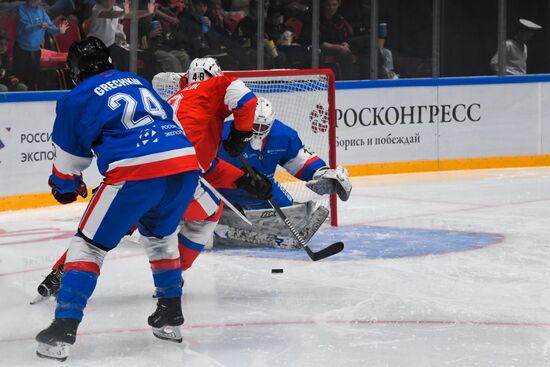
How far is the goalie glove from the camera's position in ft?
17.8

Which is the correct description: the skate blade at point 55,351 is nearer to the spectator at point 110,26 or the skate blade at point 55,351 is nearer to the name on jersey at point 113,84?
the name on jersey at point 113,84

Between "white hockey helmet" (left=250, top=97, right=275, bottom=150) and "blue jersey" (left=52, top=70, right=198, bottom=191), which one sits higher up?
"blue jersey" (left=52, top=70, right=198, bottom=191)

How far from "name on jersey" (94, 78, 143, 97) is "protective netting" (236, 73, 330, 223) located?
301 centimetres

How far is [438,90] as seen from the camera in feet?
29.6

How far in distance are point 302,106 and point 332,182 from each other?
130 centimetres

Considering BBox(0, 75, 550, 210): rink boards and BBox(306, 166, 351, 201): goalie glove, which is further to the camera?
BBox(0, 75, 550, 210): rink boards

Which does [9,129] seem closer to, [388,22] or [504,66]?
[388,22]

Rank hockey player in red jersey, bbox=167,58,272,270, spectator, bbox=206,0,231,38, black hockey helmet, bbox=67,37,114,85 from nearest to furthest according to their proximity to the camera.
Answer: black hockey helmet, bbox=67,37,114,85 → hockey player in red jersey, bbox=167,58,272,270 → spectator, bbox=206,0,231,38

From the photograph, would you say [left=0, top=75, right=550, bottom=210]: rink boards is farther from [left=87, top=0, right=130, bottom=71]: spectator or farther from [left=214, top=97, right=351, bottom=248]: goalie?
[left=214, top=97, right=351, bottom=248]: goalie

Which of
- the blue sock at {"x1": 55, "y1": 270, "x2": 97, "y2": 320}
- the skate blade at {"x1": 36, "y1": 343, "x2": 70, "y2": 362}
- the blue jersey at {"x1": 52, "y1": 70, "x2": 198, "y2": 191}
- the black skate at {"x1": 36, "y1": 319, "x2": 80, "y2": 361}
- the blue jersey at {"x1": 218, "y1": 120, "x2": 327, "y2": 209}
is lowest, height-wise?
the skate blade at {"x1": 36, "y1": 343, "x2": 70, "y2": 362}

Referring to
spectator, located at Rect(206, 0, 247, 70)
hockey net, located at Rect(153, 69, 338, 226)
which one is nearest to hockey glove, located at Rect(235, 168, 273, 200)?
hockey net, located at Rect(153, 69, 338, 226)

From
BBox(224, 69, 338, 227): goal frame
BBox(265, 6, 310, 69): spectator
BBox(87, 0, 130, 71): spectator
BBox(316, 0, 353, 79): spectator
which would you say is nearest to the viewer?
BBox(224, 69, 338, 227): goal frame

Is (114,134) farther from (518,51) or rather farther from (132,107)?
(518,51)

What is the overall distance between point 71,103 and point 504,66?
22.7 feet
